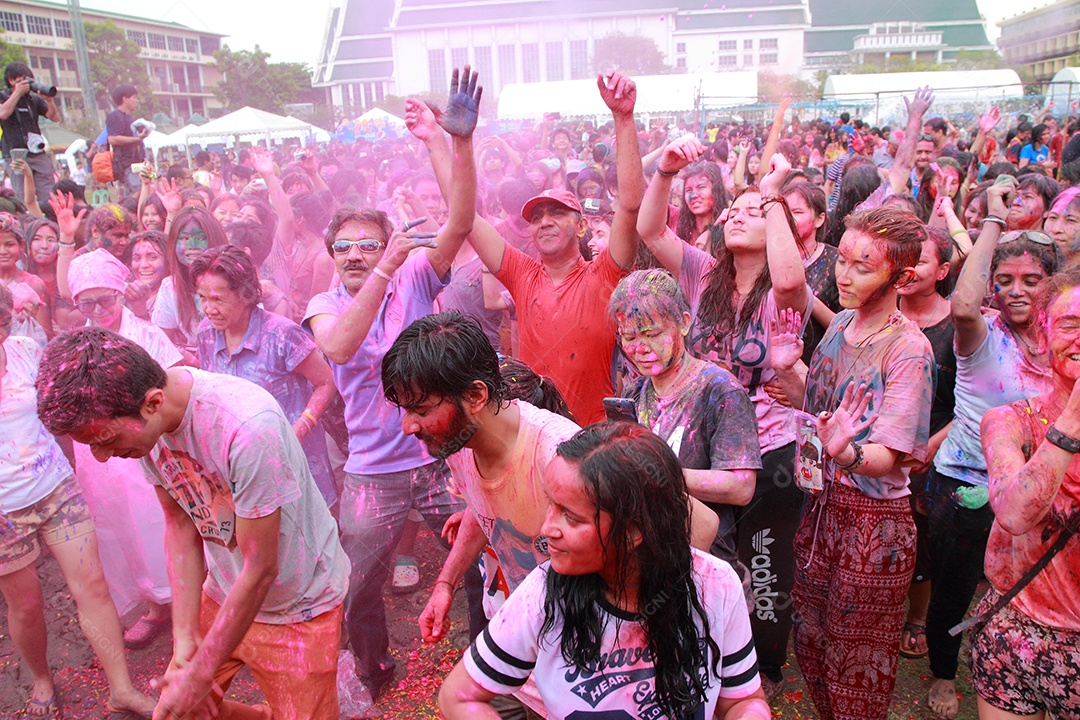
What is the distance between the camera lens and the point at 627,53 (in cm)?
1570

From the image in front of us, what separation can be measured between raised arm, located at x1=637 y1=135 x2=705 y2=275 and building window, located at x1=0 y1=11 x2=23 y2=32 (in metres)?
26.2

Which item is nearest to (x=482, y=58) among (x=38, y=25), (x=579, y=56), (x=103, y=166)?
(x=579, y=56)

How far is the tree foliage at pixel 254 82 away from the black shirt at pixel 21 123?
39.5 feet

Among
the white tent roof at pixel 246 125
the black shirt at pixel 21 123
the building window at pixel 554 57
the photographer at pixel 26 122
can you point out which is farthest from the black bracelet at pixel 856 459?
the white tent roof at pixel 246 125

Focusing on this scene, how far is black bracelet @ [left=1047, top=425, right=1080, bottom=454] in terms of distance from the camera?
1.67 meters

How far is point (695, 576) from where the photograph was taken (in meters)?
1.50

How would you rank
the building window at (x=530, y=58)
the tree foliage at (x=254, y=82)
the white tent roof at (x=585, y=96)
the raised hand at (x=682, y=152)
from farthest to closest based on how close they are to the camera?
the white tent roof at (x=585, y=96) → the tree foliage at (x=254, y=82) → the building window at (x=530, y=58) → the raised hand at (x=682, y=152)

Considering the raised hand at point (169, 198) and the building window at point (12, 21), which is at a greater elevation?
the building window at point (12, 21)

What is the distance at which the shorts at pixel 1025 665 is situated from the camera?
1804mm

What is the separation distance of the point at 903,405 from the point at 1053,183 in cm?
307

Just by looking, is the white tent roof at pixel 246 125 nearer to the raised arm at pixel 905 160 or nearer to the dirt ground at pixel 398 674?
the dirt ground at pixel 398 674

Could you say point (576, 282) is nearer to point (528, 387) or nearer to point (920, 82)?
point (528, 387)

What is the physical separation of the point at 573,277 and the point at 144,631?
261cm

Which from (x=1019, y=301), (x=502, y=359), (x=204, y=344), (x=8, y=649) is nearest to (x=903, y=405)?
(x=1019, y=301)
